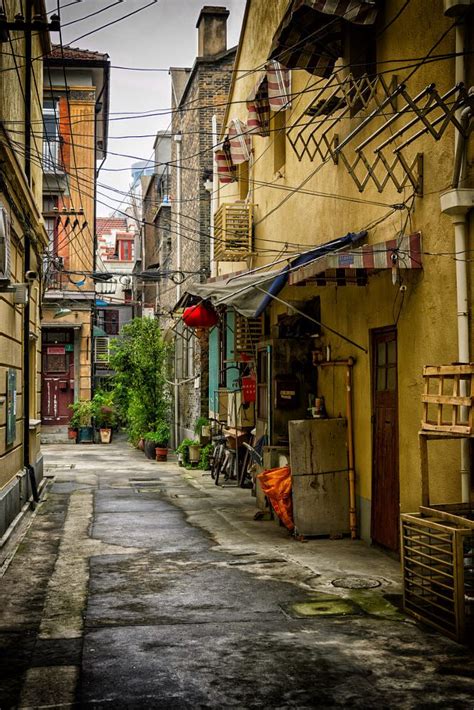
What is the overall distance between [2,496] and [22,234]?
4482mm

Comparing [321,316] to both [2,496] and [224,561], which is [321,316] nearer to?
[224,561]

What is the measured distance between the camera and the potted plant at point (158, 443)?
23.4m

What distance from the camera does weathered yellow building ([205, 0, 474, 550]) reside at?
724 cm

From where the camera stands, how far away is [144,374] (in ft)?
83.1

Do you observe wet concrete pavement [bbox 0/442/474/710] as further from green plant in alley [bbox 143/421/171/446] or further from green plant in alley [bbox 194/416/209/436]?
green plant in alley [bbox 143/421/171/446]

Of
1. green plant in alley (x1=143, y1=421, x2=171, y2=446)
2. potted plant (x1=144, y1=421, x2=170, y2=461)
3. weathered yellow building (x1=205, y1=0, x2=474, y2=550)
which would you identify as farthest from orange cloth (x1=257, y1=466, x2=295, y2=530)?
green plant in alley (x1=143, y1=421, x2=171, y2=446)

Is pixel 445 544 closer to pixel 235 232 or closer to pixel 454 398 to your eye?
pixel 454 398

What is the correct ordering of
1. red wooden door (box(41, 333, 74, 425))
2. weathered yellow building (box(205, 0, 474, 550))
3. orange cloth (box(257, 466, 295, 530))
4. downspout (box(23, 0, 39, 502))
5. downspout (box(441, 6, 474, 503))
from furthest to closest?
red wooden door (box(41, 333, 74, 425))
downspout (box(23, 0, 39, 502))
orange cloth (box(257, 466, 295, 530))
weathered yellow building (box(205, 0, 474, 550))
downspout (box(441, 6, 474, 503))

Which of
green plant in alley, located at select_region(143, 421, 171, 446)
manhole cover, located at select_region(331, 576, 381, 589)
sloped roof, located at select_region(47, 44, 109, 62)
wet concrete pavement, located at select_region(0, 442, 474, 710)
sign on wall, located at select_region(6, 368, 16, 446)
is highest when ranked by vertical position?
sloped roof, located at select_region(47, 44, 109, 62)

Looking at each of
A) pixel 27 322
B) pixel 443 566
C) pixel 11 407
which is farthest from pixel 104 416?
pixel 443 566

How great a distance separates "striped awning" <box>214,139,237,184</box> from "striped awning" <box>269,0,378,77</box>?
698cm

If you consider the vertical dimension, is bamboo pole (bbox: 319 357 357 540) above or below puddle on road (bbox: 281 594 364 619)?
above

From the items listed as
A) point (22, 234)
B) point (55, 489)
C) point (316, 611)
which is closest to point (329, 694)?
point (316, 611)

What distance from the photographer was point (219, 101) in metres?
23.1
